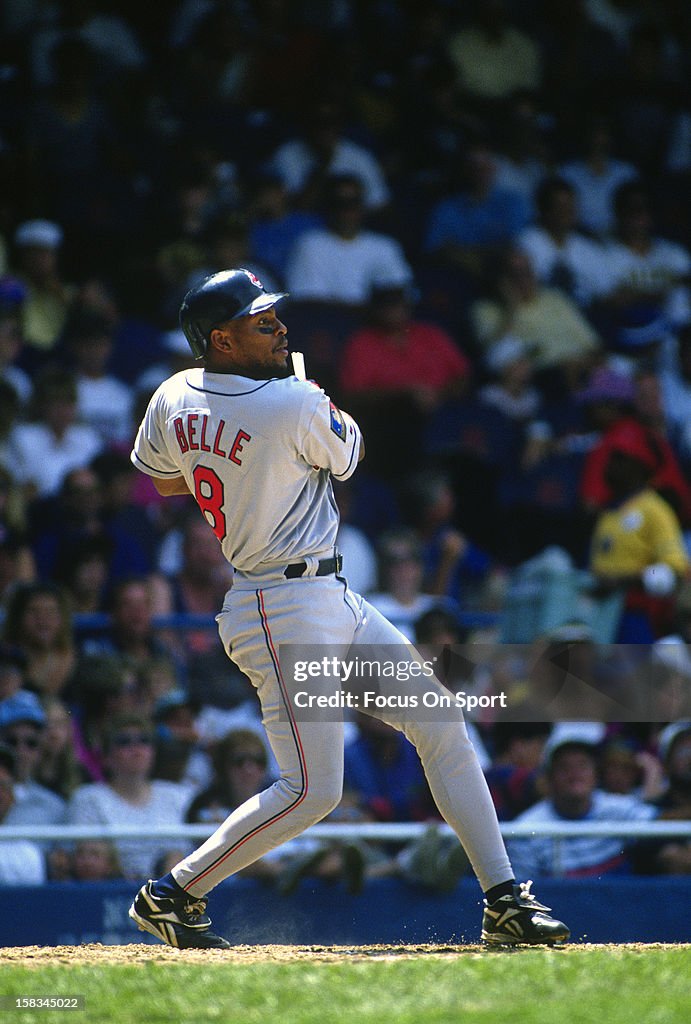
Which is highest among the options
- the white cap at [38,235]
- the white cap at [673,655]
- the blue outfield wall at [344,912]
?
the white cap at [38,235]

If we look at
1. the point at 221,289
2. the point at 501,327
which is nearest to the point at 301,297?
the point at 501,327

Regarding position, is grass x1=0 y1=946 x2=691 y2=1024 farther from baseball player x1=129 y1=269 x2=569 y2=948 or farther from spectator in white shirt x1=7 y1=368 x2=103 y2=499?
spectator in white shirt x1=7 y1=368 x2=103 y2=499

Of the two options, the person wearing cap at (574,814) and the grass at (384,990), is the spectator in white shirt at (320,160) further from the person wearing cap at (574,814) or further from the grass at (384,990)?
the grass at (384,990)

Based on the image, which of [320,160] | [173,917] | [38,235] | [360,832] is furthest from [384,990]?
[320,160]

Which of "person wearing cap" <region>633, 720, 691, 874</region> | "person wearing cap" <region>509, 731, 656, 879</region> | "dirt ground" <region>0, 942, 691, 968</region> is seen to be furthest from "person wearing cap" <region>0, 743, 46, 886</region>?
"person wearing cap" <region>633, 720, 691, 874</region>

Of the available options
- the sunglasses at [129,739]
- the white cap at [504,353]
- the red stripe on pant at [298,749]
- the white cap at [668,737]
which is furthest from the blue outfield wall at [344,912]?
the white cap at [504,353]

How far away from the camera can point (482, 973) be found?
3.87 metres

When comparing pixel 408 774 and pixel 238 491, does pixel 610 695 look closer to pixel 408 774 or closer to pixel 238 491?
pixel 408 774

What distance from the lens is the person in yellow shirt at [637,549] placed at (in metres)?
7.66

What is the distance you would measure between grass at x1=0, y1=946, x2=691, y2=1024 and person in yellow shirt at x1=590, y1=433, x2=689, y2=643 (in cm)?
350

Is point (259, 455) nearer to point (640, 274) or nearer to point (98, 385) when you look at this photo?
point (98, 385)

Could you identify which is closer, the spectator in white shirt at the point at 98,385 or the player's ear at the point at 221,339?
the player's ear at the point at 221,339

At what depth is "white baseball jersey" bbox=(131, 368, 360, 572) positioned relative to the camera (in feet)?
13.8

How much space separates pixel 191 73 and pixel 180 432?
6.29 meters
